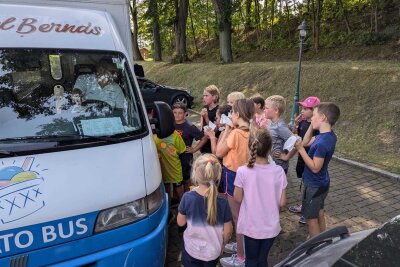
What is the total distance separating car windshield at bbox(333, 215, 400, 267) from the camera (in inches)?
67.2

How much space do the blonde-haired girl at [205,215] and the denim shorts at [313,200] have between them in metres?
1.20

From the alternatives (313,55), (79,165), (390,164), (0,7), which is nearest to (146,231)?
(79,165)

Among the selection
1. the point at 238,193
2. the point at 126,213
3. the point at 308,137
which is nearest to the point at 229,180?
the point at 238,193

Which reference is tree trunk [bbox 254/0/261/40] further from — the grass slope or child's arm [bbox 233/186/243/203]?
child's arm [bbox 233/186/243/203]

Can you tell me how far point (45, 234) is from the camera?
2240 mm

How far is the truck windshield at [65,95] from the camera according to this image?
9.27ft

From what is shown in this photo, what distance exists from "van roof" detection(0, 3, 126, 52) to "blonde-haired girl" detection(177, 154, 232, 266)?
1.62m

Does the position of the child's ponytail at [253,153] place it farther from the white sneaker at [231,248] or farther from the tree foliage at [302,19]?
the tree foliage at [302,19]

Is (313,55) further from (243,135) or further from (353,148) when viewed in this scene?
(243,135)

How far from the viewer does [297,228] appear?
14.2ft

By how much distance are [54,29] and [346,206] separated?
14.2ft

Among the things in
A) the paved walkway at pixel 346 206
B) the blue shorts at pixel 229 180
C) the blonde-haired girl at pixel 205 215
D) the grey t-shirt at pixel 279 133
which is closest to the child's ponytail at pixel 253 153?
the blonde-haired girl at pixel 205 215

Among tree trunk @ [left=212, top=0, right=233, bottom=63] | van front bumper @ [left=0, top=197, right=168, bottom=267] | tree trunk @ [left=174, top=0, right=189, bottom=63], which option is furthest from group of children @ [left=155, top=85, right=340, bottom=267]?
tree trunk @ [left=174, top=0, right=189, bottom=63]

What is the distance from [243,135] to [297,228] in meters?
1.61
